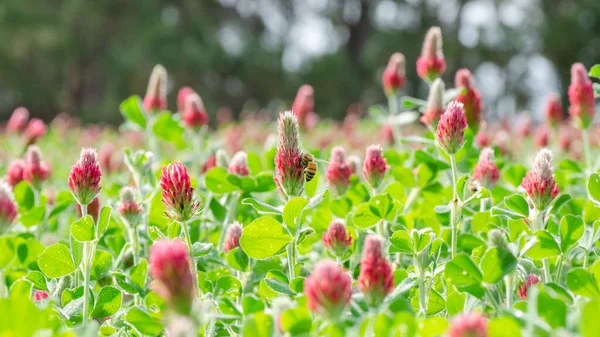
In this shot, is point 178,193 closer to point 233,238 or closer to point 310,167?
point 233,238

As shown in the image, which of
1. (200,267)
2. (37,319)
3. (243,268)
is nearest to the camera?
(37,319)

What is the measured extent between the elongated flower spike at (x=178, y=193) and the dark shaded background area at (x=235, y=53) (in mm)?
22179

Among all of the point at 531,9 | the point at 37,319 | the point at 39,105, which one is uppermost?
the point at 531,9

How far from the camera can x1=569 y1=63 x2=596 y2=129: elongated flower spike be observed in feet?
7.82

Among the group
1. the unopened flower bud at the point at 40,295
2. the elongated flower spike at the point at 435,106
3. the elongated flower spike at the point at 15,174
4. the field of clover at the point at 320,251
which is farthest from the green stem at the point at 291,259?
the elongated flower spike at the point at 15,174

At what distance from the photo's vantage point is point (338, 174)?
1.99 metres

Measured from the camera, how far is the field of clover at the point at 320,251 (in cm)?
94

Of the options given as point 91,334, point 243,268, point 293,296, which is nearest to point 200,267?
point 243,268

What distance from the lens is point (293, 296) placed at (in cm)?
130

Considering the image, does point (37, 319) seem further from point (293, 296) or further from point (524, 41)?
point (524, 41)

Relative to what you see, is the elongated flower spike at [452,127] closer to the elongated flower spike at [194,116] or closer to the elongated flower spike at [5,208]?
the elongated flower spike at [5,208]

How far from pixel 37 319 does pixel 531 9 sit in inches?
1103

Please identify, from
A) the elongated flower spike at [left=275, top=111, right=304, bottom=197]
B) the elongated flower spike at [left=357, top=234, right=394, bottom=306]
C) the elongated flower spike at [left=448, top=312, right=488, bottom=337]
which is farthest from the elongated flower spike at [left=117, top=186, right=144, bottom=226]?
the elongated flower spike at [left=448, top=312, right=488, bottom=337]

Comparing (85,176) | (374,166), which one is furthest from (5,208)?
(374,166)
